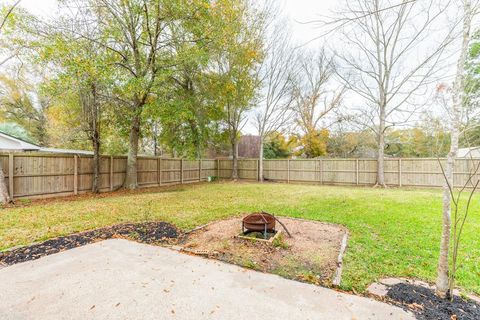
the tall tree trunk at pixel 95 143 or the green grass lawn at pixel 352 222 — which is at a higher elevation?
the tall tree trunk at pixel 95 143

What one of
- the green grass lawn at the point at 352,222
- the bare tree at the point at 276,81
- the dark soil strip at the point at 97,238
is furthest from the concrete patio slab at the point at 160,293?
the bare tree at the point at 276,81

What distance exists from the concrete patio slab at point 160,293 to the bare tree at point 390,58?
1048 centimetres

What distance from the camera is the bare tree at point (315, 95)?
61.7 ft

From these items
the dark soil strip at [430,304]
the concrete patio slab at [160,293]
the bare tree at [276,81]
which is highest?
the bare tree at [276,81]

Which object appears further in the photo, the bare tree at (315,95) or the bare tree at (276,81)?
the bare tree at (315,95)

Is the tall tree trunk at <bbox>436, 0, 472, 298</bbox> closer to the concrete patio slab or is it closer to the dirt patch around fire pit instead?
the concrete patio slab

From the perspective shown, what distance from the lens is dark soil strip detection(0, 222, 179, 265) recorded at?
132 inches

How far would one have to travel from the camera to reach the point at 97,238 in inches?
164

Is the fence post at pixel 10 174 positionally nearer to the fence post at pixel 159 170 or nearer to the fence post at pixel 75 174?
the fence post at pixel 75 174

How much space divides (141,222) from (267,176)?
1198 centimetres

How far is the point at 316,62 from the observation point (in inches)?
751

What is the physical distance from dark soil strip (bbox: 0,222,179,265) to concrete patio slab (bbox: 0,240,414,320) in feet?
1.14

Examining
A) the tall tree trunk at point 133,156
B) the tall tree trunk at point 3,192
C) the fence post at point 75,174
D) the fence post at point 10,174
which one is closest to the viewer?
the tall tree trunk at point 3,192

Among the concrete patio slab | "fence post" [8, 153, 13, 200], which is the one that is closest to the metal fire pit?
the concrete patio slab
